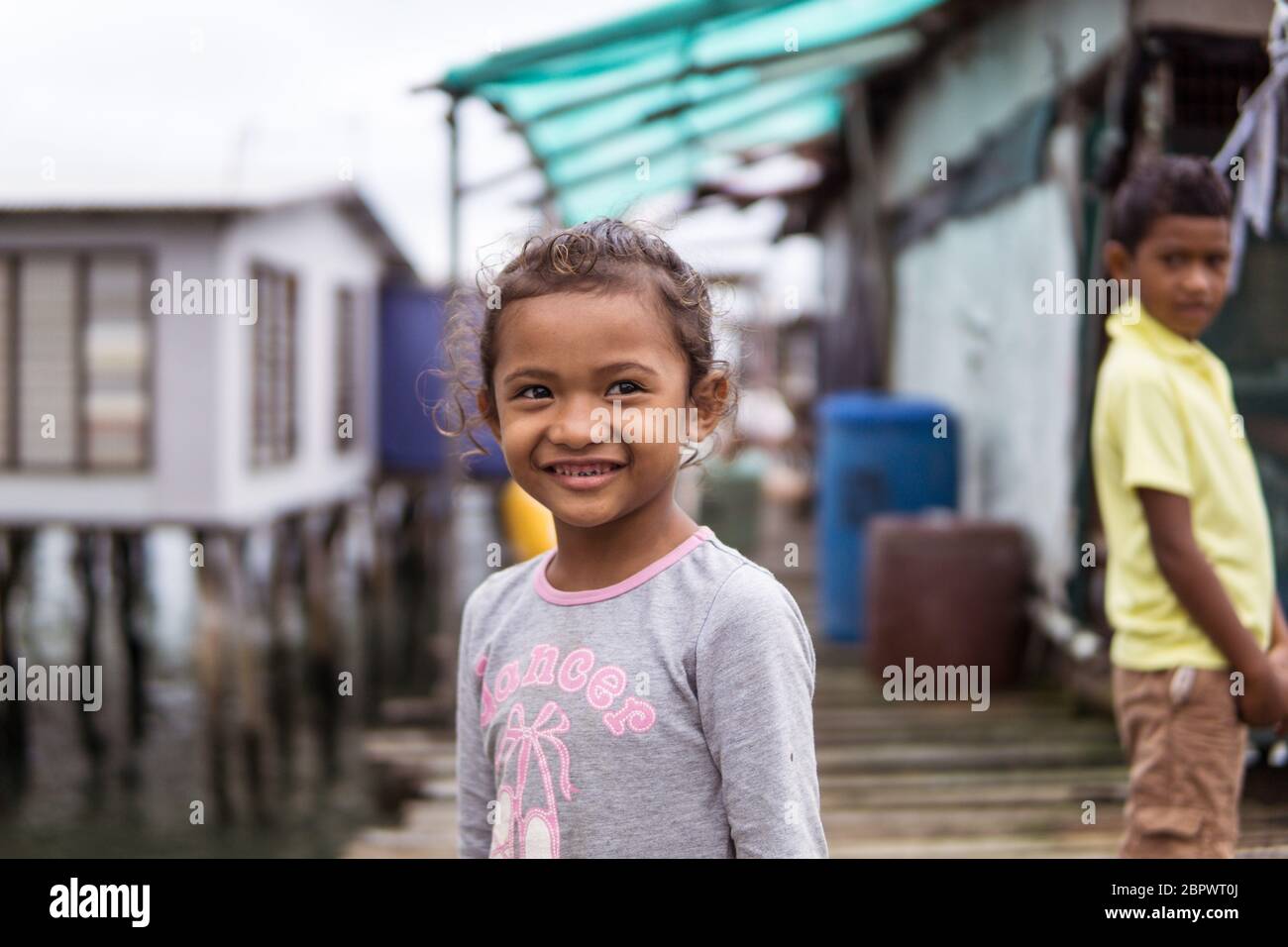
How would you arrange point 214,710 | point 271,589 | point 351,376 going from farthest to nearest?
point 351,376 < point 271,589 < point 214,710

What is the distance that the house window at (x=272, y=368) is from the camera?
34.3 ft

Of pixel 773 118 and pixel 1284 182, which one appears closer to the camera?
pixel 1284 182

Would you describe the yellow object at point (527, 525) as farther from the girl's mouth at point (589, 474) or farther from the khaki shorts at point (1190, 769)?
the girl's mouth at point (589, 474)

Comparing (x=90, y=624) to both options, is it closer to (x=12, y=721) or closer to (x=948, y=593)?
(x=12, y=721)

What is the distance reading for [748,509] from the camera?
35.7ft

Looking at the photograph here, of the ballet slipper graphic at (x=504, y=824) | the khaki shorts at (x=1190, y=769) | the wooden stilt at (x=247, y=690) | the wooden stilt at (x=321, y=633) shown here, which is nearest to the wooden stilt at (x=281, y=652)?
the wooden stilt at (x=321, y=633)

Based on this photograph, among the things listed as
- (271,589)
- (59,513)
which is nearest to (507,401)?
(59,513)

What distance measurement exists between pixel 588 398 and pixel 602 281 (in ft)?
0.53

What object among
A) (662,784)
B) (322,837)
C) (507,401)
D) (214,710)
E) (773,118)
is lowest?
(322,837)

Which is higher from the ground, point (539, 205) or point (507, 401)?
point (539, 205)

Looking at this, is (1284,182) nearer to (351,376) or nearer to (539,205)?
(539,205)

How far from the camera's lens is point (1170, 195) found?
99.1 inches

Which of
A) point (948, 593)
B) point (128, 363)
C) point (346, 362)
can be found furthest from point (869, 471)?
point (346, 362)

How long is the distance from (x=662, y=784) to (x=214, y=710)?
9268 millimetres
